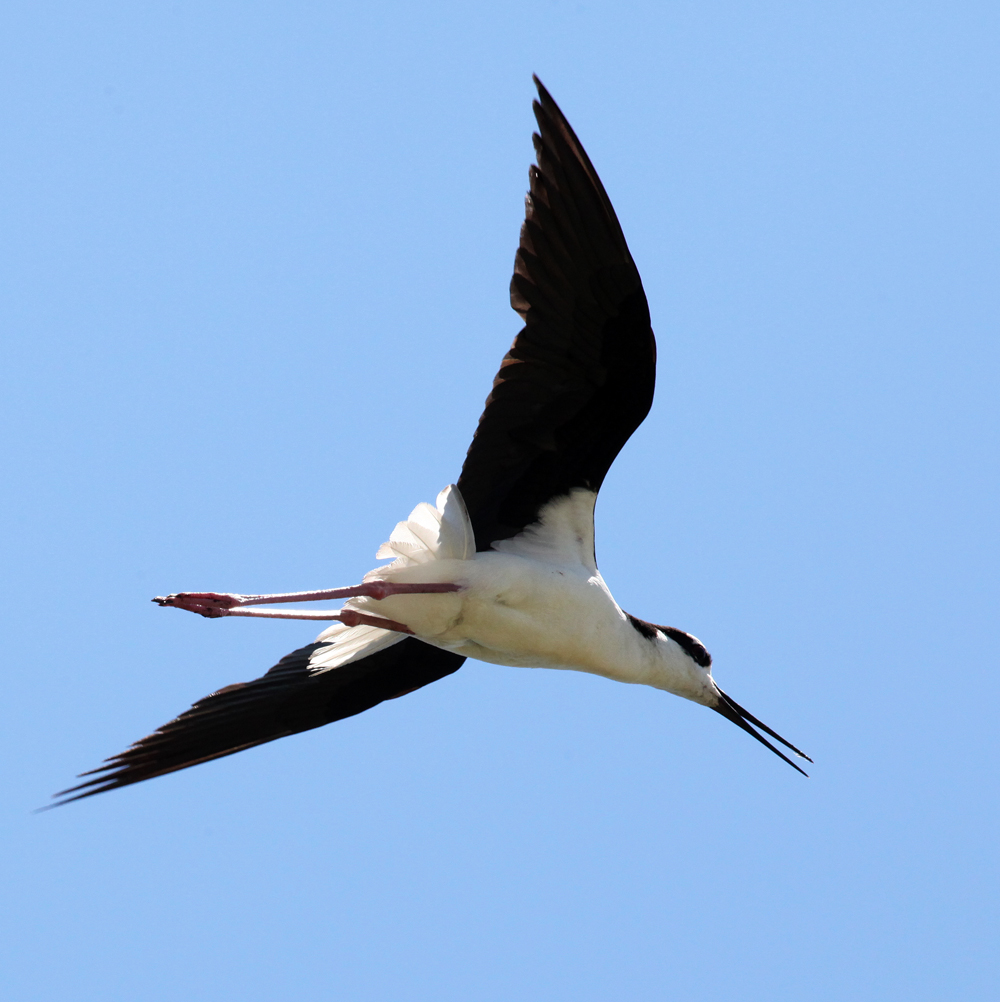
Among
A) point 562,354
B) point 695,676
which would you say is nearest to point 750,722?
point 695,676

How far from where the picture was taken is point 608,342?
5.43 metres

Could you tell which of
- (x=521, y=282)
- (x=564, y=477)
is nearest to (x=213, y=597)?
(x=564, y=477)

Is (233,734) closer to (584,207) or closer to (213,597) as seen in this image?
(213,597)

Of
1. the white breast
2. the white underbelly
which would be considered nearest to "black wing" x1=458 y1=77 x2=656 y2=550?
the white breast

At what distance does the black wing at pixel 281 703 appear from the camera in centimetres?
637

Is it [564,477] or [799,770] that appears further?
[799,770]

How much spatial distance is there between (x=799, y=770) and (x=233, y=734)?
3.09m

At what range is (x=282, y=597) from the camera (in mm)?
5949

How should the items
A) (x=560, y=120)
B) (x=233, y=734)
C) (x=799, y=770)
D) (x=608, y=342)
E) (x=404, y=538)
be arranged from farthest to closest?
(x=799, y=770) < (x=233, y=734) < (x=404, y=538) < (x=608, y=342) < (x=560, y=120)

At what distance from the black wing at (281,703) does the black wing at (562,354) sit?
3.92 feet

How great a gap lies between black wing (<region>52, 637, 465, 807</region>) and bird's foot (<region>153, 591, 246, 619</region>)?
29.7 inches

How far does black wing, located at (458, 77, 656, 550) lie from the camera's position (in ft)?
17.0

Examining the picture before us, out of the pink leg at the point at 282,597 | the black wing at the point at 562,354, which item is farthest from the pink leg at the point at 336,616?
the black wing at the point at 562,354

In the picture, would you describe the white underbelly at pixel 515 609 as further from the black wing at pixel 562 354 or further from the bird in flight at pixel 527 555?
the black wing at pixel 562 354
